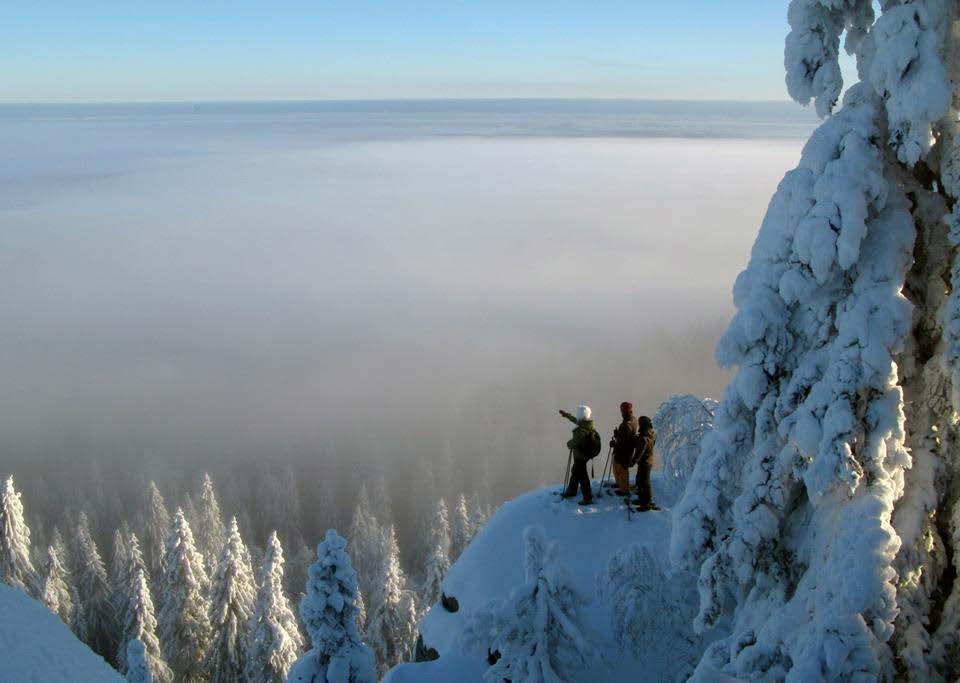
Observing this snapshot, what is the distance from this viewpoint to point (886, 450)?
6898mm

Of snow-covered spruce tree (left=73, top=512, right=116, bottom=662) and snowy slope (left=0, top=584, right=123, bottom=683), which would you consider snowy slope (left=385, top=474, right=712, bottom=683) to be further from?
snow-covered spruce tree (left=73, top=512, right=116, bottom=662)

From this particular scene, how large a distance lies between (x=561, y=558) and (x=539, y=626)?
8.91ft

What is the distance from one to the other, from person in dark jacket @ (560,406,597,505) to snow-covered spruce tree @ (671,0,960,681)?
22.6 feet

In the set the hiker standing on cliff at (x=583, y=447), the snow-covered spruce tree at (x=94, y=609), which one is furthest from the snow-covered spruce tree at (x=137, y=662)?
the snow-covered spruce tree at (x=94, y=609)

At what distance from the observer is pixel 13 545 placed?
3356 cm

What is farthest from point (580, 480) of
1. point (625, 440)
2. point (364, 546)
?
point (364, 546)

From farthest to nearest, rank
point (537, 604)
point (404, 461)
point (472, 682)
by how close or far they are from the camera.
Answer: point (404, 461)
point (472, 682)
point (537, 604)

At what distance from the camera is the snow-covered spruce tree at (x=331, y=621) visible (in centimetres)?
1373

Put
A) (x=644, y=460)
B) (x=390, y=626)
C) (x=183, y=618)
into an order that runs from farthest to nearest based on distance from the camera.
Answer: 1. (x=390, y=626)
2. (x=183, y=618)
3. (x=644, y=460)

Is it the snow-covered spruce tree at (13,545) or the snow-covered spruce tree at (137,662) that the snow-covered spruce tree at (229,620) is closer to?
the snow-covered spruce tree at (13,545)

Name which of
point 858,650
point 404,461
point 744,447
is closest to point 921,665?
point 858,650

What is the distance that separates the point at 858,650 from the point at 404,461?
117 meters

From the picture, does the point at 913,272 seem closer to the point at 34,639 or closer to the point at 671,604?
the point at 671,604

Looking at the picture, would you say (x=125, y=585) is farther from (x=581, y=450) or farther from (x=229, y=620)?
(x=581, y=450)
